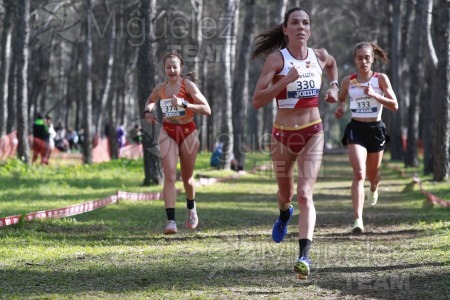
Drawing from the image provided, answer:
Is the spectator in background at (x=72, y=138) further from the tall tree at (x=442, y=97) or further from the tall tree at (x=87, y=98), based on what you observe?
the tall tree at (x=442, y=97)

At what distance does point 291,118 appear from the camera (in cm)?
853

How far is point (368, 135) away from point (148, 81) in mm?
9078

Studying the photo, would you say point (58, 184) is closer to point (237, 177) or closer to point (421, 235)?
point (237, 177)

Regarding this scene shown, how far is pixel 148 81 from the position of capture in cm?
2020

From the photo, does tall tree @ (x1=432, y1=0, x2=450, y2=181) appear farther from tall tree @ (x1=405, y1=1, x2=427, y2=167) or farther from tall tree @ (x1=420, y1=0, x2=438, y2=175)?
tall tree @ (x1=405, y1=1, x2=427, y2=167)

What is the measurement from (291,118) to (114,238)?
12.0 feet

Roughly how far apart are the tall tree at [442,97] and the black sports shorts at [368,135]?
875cm

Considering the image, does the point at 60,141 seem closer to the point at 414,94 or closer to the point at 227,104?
the point at 414,94

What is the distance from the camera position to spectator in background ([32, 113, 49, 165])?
31370 millimetres

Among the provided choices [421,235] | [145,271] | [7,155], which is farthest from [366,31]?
[145,271]

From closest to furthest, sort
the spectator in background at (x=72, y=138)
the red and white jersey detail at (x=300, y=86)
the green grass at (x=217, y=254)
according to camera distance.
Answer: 1. the green grass at (x=217, y=254)
2. the red and white jersey detail at (x=300, y=86)
3. the spectator in background at (x=72, y=138)

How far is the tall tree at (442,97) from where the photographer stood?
20.1 m

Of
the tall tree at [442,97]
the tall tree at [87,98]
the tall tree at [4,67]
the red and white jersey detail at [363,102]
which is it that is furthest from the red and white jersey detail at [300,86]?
the tall tree at [4,67]

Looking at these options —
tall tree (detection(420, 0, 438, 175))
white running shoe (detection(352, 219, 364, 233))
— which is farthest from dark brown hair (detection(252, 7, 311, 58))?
tall tree (detection(420, 0, 438, 175))
